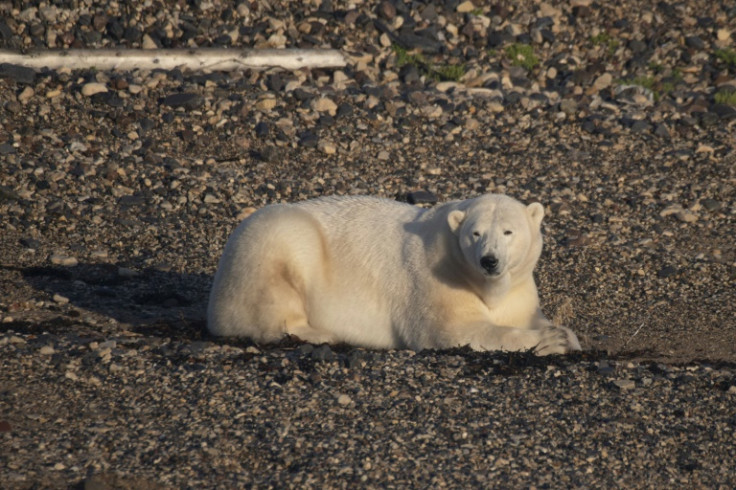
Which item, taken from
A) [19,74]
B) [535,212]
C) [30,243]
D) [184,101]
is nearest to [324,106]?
[184,101]

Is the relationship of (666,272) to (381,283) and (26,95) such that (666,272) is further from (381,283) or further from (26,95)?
(26,95)

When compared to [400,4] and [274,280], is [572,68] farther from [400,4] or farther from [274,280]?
[274,280]

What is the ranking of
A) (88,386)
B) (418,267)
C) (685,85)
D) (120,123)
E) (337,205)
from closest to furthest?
1. (88,386)
2. (418,267)
3. (337,205)
4. (120,123)
5. (685,85)

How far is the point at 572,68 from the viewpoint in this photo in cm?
1206

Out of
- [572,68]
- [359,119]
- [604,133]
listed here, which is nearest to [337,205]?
[359,119]

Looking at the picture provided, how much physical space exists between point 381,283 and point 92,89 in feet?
17.8

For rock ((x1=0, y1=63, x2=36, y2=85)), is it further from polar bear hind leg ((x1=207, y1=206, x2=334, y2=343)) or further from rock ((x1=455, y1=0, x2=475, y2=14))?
polar bear hind leg ((x1=207, y1=206, x2=334, y2=343))

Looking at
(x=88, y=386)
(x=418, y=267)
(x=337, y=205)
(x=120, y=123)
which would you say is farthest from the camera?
(x=120, y=123)

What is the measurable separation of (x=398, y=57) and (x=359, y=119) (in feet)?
4.99

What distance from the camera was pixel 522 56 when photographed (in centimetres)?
1216

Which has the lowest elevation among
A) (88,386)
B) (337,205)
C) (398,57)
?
(88,386)

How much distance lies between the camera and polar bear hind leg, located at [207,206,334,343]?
20.5ft

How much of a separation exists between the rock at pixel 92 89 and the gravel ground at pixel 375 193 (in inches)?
0.9

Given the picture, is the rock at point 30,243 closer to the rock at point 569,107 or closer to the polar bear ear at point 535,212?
the polar bear ear at point 535,212
